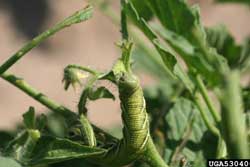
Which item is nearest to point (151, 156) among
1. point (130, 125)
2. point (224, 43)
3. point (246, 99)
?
point (130, 125)

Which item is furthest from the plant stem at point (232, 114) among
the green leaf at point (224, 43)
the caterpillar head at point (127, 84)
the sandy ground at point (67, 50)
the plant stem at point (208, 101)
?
the sandy ground at point (67, 50)

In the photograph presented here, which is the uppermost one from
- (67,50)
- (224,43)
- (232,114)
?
(67,50)

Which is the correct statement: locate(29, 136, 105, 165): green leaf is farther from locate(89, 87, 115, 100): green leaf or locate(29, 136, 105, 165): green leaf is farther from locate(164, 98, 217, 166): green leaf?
locate(164, 98, 217, 166): green leaf

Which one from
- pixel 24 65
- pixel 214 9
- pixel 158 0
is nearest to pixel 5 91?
pixel 24 65

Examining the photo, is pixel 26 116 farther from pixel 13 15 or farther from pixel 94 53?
pixel 13 15

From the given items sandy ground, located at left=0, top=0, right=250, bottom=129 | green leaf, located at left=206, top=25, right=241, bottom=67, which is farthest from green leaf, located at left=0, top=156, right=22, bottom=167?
sandy ground, located at left=0, top=0, right=250, bottom=129

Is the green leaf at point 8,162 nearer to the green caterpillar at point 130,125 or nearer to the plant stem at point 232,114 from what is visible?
the green caterpillar at point 130,125

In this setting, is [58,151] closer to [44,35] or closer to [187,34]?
[44,35]
